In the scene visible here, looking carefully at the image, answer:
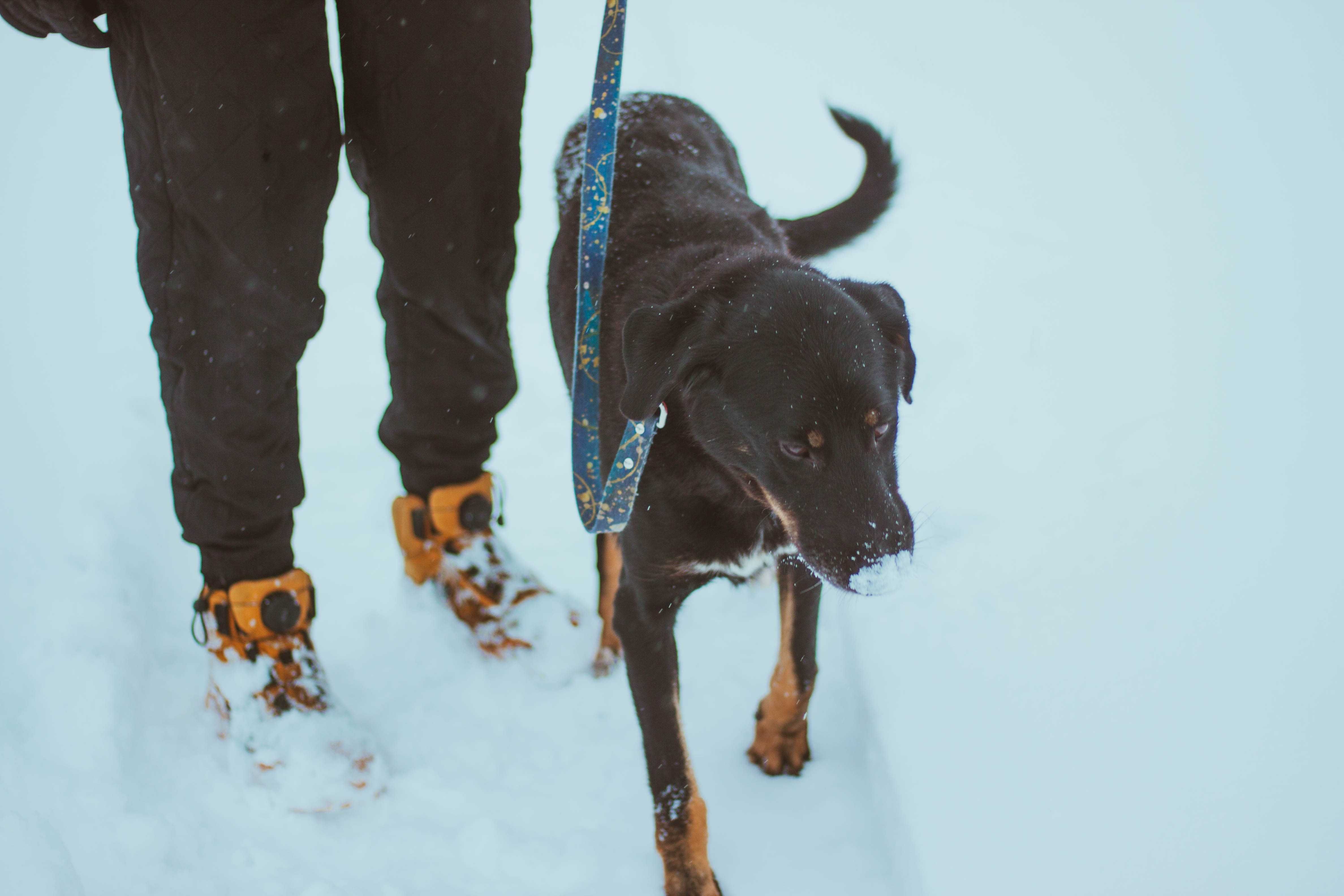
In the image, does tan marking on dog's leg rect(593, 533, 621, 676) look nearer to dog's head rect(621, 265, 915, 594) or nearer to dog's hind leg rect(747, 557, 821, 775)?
dog's hind leg rect(747, 557, 821, 775)

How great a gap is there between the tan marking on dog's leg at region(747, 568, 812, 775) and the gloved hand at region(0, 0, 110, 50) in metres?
1.71

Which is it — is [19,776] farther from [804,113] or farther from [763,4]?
[763,4]

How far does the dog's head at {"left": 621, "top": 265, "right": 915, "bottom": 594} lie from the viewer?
139 centimetres

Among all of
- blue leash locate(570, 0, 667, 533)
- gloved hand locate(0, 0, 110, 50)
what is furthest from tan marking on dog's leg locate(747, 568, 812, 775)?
gloved hand locate(0, 0, 110, 50)

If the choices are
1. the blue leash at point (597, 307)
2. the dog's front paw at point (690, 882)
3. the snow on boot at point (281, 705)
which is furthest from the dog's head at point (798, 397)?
the snow on boot at point (281, 705)

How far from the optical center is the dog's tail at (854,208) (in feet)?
8.00

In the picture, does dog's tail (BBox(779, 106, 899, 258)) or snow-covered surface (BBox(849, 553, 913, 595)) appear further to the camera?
dog's tail (BBox(779, 106, 899, 258))

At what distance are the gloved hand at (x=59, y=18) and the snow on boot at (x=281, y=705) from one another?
116 cm

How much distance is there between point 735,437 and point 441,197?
960 millimetres

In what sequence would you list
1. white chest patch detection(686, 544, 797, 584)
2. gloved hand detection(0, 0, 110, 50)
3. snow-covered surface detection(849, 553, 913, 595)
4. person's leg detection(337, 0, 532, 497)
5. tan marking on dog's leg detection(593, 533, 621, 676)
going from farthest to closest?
tan marking on dog's leg detection(593, 533, 621, 676) < person's leg detection(337, 0, 532, 497) < white chest patch detection(686, 544, 797, 584) < gloved hand detection(0, 0, 110, 50) < snow-covered surface detection(849, 553, 913, 595)

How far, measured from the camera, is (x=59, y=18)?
145 centimetres

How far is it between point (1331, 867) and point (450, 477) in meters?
2.01

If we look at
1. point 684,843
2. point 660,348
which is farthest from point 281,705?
point 660,348

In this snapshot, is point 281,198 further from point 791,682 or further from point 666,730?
point 791,682
